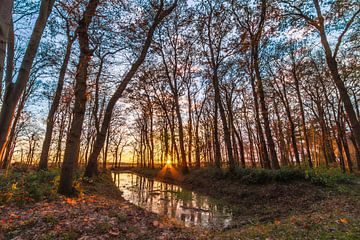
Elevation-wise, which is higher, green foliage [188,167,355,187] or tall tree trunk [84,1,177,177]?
tall tree trunk [84,1,177,177]

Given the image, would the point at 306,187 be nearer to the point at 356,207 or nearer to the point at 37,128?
the point at 356,207

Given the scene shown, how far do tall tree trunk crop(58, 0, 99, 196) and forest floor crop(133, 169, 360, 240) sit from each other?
18.4 feet

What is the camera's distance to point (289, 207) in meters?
7.18

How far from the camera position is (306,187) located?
8.58 meters

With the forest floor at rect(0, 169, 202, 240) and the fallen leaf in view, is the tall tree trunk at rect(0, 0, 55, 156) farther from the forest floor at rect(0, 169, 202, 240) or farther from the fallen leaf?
the fallen leaf

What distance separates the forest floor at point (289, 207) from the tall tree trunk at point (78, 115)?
5.62 metres

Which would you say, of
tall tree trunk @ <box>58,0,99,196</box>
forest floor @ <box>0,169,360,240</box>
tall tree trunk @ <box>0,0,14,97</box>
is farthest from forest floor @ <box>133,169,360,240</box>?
tall tree trunk @ <box>58,0,99,196</box>

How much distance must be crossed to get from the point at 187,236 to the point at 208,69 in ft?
50.9

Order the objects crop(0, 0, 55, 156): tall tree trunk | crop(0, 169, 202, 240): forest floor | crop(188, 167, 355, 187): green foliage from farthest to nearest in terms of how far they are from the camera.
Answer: crop(188, 167, 355, 187): green foliage → crop(0, 169, 202, 240): forest floor → crop(0, 0, 55, 156): tall tree trunk

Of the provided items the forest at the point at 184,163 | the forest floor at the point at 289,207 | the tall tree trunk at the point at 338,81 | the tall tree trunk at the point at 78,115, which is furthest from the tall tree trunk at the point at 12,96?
the tall tree trunk at the point at 338,81

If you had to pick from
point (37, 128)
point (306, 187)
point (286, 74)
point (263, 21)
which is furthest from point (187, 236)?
point (37, 128)

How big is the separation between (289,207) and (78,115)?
369 inches

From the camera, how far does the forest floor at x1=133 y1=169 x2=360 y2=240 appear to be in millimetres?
3912

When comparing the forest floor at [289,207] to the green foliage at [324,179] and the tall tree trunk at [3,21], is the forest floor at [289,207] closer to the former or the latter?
the green foliage at [324,179]
